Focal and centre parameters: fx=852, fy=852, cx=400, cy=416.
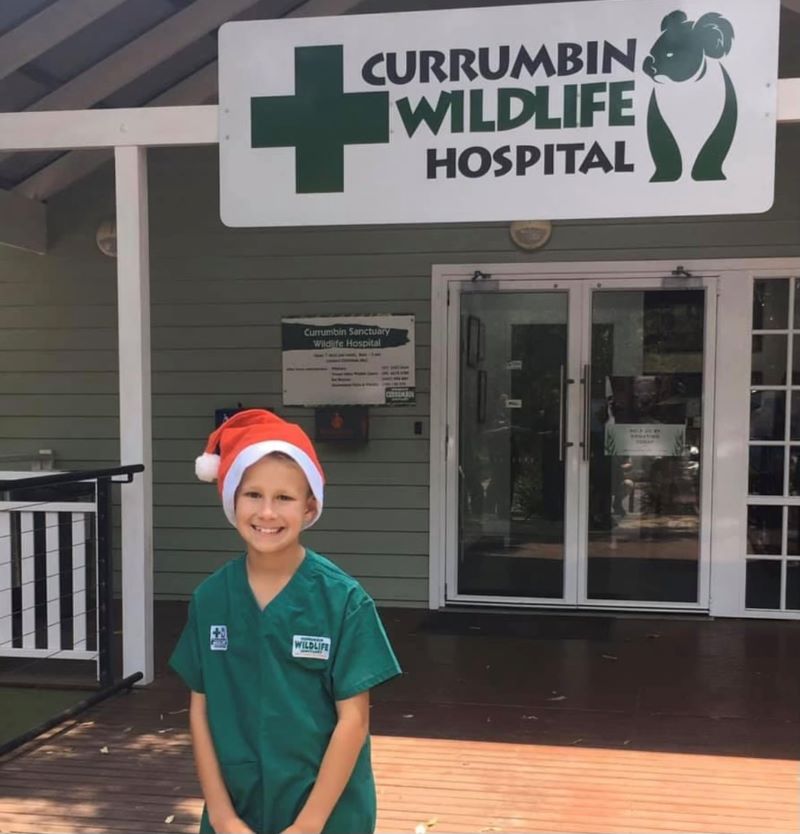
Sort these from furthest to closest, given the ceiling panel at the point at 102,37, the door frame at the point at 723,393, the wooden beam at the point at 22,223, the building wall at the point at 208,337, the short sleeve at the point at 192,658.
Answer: the building wall at the point at 208,337
the wooden beam at the point at 22,223
the door frame at the point at 723,393
the ceiling panel at the point at 102,37
the short sleeve at the point at 192,658

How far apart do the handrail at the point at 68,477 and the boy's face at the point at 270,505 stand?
188cm

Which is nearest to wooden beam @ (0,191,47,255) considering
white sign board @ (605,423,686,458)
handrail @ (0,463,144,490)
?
handrail @ (0,463,144,490)

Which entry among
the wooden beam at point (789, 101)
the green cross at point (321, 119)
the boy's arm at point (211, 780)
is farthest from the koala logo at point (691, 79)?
the boy's arm at point (211, 780)

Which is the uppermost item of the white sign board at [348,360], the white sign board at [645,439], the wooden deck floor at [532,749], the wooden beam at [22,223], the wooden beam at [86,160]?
the wooden beam at [86,160]

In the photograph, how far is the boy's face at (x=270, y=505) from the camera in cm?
151

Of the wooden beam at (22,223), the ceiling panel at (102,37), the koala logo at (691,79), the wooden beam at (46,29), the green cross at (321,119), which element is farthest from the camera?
the wooden beam at (22,223)

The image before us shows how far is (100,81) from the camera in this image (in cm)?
452

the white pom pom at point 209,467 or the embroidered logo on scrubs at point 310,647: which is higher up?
the white pom pom at point 209,467

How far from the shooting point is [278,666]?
1472 millimetres

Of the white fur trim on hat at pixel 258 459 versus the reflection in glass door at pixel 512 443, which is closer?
the white fur trim on hat at pixel 258 459

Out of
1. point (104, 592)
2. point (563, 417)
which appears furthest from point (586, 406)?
point (104, 592)

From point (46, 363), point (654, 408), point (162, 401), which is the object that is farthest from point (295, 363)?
point (654, 408)

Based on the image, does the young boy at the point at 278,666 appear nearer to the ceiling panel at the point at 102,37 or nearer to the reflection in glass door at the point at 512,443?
the ceiling panel at the point at 102,37

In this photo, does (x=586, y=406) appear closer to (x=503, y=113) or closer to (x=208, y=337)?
(x=503, y=113)
